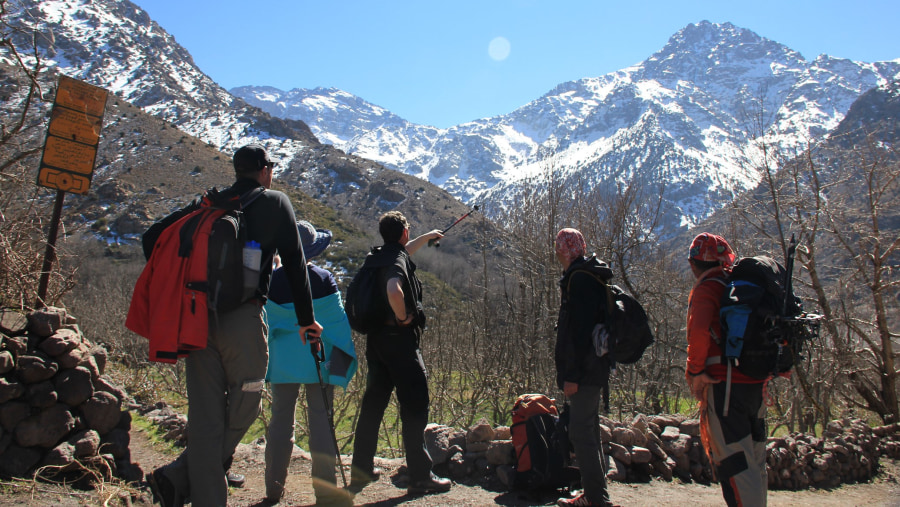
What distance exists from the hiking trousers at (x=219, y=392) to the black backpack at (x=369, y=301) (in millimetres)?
1039

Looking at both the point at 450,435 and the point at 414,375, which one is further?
the point at 450,435

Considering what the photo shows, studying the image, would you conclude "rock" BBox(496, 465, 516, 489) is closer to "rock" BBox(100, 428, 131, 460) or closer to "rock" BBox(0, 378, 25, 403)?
"rock" BBox(100, 428, 131, 460)

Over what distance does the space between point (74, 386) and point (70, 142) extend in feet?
6.16

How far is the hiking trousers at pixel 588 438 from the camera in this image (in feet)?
12.3

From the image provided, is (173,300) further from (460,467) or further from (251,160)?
(460,467)

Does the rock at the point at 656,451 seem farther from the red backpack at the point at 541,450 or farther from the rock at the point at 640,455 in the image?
the red backpack at the point at 541,450

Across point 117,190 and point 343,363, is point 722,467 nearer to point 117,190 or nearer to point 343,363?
point 343,363

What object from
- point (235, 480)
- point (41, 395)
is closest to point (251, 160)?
point (41, 395)

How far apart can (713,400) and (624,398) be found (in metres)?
8.73

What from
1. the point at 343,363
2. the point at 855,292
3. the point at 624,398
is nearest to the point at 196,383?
the point at 343,363

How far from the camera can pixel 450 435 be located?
513 centimetres

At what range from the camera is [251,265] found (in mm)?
2926

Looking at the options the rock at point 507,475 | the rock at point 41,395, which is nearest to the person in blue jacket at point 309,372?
the rock at point 507,475

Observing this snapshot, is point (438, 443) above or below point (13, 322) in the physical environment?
below
